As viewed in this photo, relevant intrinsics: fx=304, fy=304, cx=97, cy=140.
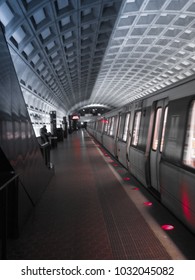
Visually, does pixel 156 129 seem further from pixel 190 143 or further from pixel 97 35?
pixel 97 35

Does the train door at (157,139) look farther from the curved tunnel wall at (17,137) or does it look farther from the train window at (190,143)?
the curved tunnel wall at (17,137)

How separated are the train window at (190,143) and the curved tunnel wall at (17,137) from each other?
2816 mm

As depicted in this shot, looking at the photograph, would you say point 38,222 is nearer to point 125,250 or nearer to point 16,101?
point 125,250

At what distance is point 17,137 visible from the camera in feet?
18.7

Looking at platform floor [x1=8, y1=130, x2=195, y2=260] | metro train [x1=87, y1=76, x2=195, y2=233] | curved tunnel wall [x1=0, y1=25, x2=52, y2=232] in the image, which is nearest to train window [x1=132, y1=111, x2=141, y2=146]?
metro train [x1=87, y1=76, x2=195, y2=233]

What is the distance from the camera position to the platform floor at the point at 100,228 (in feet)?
13.8

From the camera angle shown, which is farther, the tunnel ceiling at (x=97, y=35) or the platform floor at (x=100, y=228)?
the tunnel ceiling at (x=97, y=35)

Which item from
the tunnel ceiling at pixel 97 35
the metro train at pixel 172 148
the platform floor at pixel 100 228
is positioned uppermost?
the tunnel ceiling at pixel 97 35

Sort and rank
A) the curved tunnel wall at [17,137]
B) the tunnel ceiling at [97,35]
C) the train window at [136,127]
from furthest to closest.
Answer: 1. the tunnel ceiling at [97,35]
2. the train window at [136,127]
3. the curved tunnel wall at [17,137]

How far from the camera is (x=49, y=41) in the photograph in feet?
59.8

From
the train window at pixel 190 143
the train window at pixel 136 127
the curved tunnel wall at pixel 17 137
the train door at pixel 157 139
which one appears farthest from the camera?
the train window at pixel 136 127

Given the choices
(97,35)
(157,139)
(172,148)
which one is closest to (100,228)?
(172,148)

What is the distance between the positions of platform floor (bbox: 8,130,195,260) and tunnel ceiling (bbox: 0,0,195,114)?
8.50m

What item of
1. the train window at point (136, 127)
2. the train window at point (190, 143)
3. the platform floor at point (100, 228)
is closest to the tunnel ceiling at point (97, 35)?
the train window at point (136, 127)
